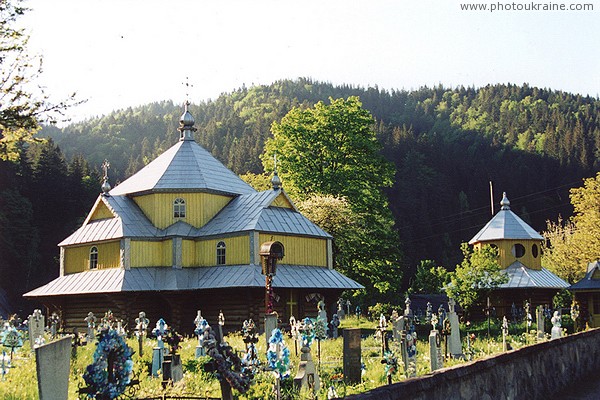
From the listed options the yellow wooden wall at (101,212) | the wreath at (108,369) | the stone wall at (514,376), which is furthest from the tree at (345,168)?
the wreath at (108,369)

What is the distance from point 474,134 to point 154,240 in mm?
95551

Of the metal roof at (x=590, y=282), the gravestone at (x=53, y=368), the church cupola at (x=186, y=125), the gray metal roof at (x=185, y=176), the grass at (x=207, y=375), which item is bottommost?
the grass at (x=207, y=375)

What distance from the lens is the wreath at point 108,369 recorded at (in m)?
8.66

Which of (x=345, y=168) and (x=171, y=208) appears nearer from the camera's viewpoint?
(x=171, y=208)

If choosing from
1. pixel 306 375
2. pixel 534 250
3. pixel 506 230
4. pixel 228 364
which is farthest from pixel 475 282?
pixel 228 364

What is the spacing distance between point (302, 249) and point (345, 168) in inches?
442

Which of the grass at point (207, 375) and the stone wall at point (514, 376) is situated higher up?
the stone wall at point (514, 376)

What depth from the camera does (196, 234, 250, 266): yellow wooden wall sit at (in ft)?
108

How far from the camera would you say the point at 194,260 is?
3472 cm

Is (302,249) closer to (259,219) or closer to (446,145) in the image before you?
(259,219)

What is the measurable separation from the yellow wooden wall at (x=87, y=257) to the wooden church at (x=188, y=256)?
5cm

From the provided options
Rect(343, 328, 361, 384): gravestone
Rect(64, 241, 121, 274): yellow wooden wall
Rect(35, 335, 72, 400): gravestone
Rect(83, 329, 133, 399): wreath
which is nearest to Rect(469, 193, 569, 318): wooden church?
Rect(64, 241, 121, 274): yellow wooden wall

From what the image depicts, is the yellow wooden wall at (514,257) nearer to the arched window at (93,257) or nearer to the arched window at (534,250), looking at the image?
the arched window at (534,250)

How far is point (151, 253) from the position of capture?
34188 millimetres
